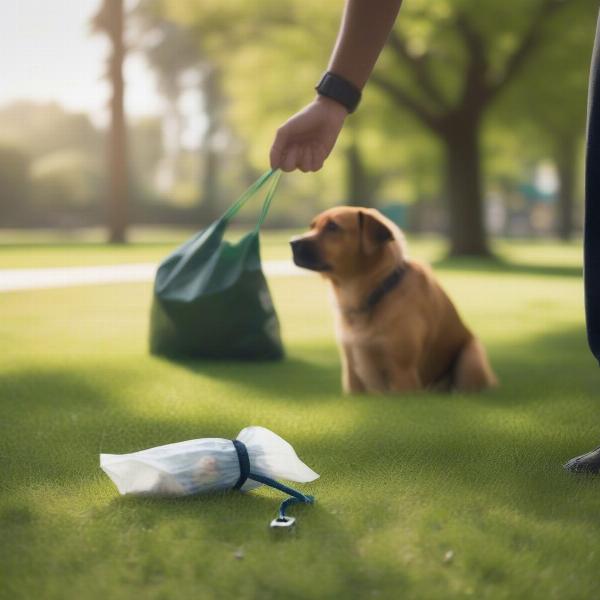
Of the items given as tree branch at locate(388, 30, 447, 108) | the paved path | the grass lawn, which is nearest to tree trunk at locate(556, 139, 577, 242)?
tree branch at locate(388, 30, 447, 108)

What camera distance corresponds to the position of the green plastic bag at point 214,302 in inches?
173

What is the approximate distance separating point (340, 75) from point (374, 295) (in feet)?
4.59

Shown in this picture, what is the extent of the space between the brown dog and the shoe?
1.35 m

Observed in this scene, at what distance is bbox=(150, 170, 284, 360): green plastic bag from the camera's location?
14.5ft

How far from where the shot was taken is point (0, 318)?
241 inches

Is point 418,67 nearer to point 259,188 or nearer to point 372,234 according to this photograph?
point 259,188

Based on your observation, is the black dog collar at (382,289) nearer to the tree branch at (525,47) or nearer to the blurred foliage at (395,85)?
the blurred foliage at (395,85)

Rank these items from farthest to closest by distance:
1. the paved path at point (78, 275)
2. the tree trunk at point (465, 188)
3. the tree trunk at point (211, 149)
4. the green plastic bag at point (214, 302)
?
1. the tree trunk at point (211, 149)
2. the tree trunk at point (465, 188)
3. the paved path at point (78, 275)
4. the green plastic bag at point (214, 302)

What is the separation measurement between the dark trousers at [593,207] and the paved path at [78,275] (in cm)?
687

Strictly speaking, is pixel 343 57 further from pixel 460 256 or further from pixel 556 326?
pixel 460 256

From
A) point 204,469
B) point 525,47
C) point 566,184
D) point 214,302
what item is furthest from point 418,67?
point 566,184

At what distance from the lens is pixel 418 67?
15.5 metres

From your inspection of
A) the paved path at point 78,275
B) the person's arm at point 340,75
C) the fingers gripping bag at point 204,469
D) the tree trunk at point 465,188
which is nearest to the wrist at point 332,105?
the person's arm at point 340,75

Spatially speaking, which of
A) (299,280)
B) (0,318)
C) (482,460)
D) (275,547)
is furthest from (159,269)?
(299,280)
